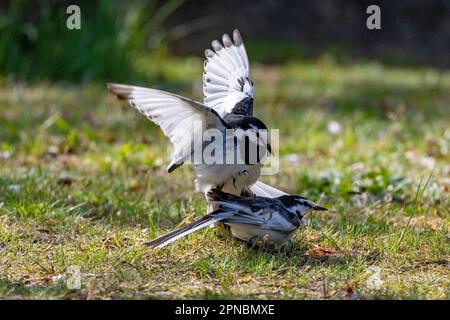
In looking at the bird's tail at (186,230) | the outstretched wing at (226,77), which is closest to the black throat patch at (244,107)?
the outstretched wing at (226,77)

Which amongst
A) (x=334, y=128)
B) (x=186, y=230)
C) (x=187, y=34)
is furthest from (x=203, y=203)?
(x=187, y=34)

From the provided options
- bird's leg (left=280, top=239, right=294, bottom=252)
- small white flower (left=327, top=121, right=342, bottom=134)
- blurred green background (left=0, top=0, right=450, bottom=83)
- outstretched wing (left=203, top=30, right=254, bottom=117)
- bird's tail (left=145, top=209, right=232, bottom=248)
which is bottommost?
bird's leg (left=280, top=239, right=294, bottom=252)

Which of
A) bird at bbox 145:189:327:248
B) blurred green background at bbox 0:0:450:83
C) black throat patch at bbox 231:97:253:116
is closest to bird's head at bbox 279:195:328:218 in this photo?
bird at bbox 145:189:327:248

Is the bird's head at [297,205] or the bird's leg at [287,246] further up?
the bird's head at [297,205]

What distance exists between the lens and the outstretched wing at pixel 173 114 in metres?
3.99

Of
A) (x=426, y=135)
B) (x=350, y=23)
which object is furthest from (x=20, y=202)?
(x=350, y=23)

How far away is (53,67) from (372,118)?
3589 millimetres

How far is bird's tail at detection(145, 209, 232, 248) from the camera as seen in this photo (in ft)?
12.5

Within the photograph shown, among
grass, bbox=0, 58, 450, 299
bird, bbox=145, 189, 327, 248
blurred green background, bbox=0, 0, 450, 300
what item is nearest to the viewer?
grass, bbox=0, 58, 450, 299

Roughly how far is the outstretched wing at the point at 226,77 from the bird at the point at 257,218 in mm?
821

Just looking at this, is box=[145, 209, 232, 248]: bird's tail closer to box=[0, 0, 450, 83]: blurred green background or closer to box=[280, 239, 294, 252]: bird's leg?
box=[280, 239, 294, 252]: bird's leg

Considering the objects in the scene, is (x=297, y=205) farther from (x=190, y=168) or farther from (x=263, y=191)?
(x=190, y=168)

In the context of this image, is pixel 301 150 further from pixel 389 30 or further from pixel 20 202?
pixel 389 30

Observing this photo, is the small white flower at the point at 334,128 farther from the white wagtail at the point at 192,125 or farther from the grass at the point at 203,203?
the white wagtail at the point at 192,125
